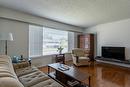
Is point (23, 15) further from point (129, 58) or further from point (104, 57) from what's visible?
point (129, 58)

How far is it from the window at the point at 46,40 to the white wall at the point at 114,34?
1796mm

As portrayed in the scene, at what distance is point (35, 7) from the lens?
11.6ft

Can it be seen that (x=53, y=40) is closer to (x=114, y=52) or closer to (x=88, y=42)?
(x=88, y=42)

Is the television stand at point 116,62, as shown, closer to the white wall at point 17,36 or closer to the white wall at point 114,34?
the white wall at point 114,34

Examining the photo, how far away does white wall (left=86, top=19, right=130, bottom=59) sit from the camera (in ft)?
15.3

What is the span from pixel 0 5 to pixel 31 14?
1136 millimetres

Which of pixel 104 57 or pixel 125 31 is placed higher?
pixel 125 31

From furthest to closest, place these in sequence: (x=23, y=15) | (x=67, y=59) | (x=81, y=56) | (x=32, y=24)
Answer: (x=67, y=59) → (x=81, y=56) → (x=32, y=24) → (x=23, y=15)

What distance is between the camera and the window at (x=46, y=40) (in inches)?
179

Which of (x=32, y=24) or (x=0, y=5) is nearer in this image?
(x=0, y=5)

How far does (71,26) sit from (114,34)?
2385mm

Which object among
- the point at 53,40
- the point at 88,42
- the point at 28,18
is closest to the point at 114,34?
the point at 88,42

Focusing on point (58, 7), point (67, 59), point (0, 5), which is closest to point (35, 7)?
point (58, 7)

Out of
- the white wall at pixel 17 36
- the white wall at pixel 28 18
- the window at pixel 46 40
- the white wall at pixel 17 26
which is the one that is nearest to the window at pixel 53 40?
the window at pixel 46 40
